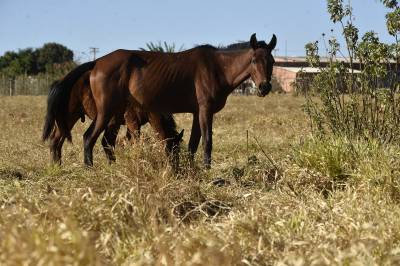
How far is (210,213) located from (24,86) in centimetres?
4031

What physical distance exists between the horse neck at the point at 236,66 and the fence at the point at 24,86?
3611cm

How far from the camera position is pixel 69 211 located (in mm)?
3111

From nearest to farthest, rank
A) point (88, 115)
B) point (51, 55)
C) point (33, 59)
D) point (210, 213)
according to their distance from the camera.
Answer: point (210, 213), point (88, 115), point (33, 59), point (51, 55)

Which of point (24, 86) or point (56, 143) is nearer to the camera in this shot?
point (56, 143)

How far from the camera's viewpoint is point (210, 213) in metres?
4.28

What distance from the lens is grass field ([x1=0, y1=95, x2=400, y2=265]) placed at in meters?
2.67

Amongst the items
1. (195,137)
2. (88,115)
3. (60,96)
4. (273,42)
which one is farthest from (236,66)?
(60,96)

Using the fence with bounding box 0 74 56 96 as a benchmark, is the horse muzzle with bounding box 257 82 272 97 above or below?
below

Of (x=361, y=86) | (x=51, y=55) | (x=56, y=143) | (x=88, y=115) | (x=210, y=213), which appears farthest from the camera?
(x=51, y=55)

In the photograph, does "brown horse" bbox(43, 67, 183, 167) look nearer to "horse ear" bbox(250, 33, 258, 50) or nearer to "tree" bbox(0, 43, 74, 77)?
"horse ear" bbox(250, 33, 258, 50)

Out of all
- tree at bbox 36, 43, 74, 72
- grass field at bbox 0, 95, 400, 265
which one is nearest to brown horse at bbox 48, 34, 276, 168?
grass field at bbox 0, 95, 400, 265

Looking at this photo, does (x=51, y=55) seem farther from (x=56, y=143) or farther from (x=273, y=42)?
(x=273, y=42)

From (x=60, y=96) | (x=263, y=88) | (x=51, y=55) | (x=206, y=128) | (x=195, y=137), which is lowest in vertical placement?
(x=195, y=137)

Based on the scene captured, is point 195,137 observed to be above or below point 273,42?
below
